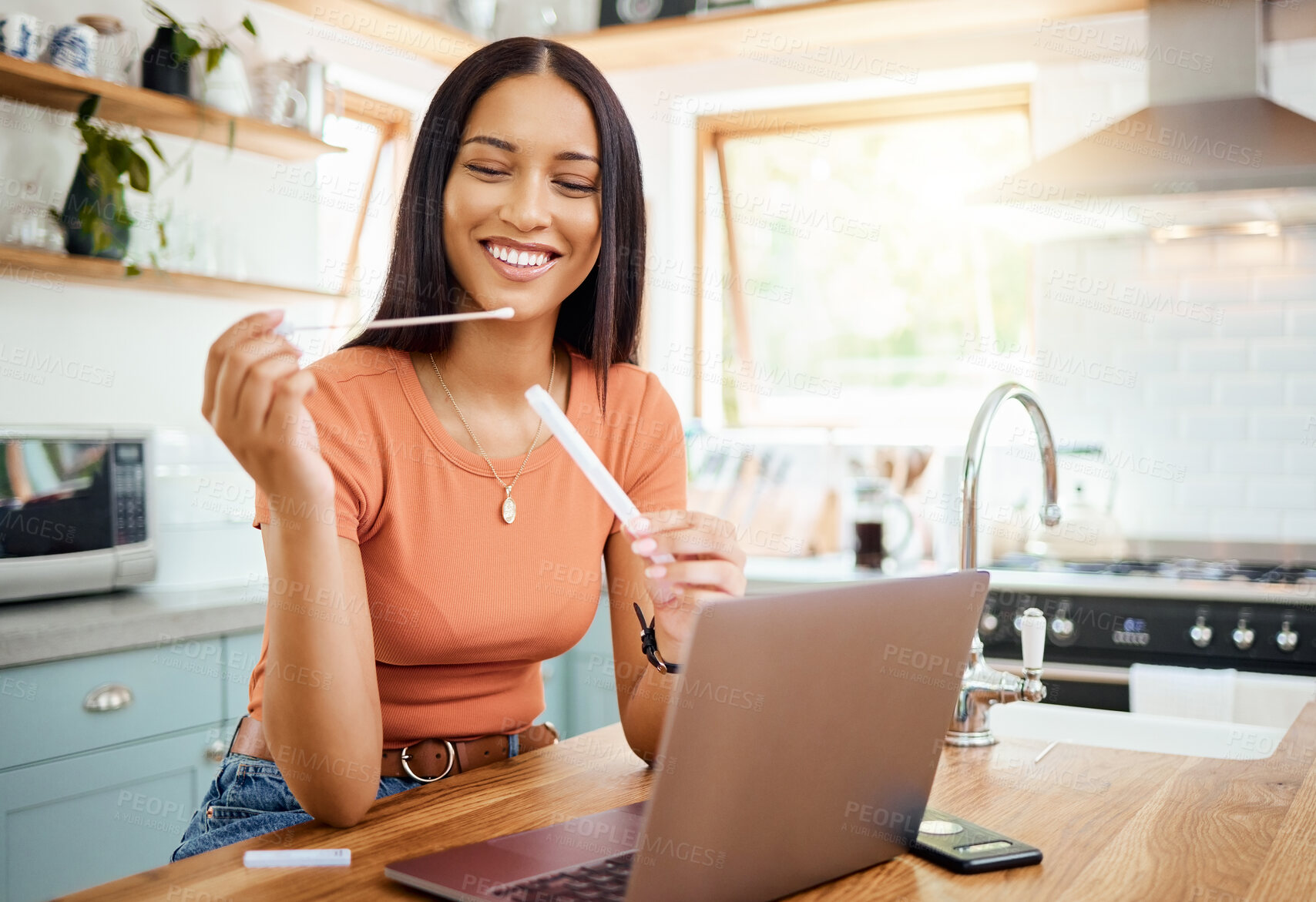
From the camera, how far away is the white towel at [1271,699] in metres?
2.54

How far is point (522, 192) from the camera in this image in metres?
1.51

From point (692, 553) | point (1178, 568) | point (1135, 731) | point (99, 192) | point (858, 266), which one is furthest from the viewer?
point (858, 266)

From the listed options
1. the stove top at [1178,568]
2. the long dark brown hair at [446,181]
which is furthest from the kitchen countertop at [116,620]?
the stove top at [1178,568]

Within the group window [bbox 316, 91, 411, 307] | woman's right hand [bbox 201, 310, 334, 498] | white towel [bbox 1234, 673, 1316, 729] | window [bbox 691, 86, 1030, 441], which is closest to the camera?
woman's right hand [bbox 201, 310, 334, 498]

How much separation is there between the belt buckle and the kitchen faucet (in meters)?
0.59

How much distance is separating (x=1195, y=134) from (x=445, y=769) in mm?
2520

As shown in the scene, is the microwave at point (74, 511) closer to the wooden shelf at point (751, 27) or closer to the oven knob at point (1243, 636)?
the wooden shelf at point (751, 27)

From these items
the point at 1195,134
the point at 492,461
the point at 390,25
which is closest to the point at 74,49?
the point at 390,25

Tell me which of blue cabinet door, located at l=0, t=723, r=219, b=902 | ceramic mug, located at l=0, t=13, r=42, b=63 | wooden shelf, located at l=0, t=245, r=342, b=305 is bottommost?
blue cabinet door, located at l=0, t=723, r=219, b=902

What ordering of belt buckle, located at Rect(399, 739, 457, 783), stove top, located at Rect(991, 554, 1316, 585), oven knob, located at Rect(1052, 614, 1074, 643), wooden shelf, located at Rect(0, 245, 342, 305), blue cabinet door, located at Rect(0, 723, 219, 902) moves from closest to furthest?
1. belt buckle, located at Rect(399, 739, 457, 783)
2. blue cabinet door, located at Rect(0, 723, 219, 902)
3. wooden shelf, located at Rect(0, 245, 342, 305)
4. oven knob, located at Rect(1052, 614, 1074, 643)
5. stove top, located at Rect(991, 554, 1316, 585)

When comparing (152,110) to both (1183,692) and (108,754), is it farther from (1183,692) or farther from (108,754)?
(1183,692)

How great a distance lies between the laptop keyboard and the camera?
2.85ft

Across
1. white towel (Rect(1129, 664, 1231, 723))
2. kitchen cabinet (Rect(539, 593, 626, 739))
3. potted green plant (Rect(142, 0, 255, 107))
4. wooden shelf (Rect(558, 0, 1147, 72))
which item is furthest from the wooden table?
wooden shelf (Rect(558, 0, 1147, 72))

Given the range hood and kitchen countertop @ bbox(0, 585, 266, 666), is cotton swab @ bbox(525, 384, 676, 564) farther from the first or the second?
the range hood
